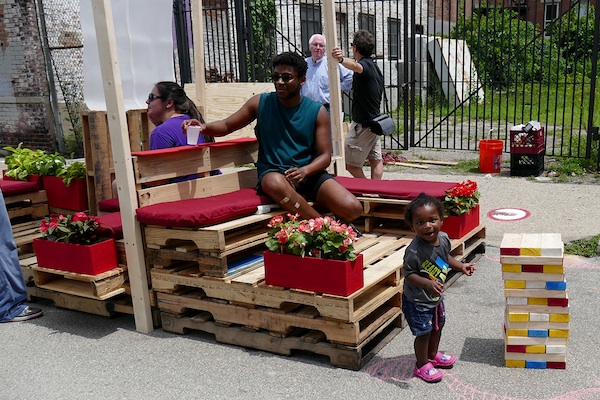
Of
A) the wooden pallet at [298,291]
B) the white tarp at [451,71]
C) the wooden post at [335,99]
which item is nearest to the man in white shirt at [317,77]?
the wooden post at [335,99]

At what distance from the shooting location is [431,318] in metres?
3.81

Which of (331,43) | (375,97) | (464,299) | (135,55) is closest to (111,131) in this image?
(135,55)

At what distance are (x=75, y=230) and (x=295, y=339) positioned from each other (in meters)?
1.88

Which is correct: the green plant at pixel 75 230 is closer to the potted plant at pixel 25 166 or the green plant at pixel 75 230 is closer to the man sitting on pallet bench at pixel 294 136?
the man sitting on pallet bench at pixel 294 136

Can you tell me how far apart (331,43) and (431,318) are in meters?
3.33

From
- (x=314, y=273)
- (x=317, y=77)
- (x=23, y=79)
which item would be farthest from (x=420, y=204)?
(x=23, y=79)

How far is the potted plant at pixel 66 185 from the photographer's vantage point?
6129mm

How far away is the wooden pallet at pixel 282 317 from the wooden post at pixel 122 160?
168 mm

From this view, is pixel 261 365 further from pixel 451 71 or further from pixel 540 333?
pixel 451 71

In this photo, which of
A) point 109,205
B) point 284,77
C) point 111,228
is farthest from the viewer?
point 109,205

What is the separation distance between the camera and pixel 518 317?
3934 mm

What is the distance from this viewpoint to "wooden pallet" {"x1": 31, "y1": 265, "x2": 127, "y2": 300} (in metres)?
4.67

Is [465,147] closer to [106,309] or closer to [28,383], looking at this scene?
[106,309]

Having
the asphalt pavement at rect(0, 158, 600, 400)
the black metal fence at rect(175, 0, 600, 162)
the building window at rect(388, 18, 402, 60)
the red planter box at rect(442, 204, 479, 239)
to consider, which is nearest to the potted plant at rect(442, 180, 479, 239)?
the red planter box at rect(442, 204, 479, 239)
